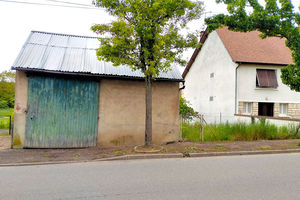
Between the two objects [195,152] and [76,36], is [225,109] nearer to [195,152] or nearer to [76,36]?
[195,152]

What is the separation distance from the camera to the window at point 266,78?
15648 millimetres

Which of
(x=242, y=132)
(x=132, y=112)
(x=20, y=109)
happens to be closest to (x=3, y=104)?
(x=20, y=109)

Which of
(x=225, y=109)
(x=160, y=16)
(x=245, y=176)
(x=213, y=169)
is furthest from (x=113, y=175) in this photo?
(x=225, y=109)

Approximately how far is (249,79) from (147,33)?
1235 cm

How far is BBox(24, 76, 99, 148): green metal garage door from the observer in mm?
7746

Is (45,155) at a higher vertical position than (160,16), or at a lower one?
lower

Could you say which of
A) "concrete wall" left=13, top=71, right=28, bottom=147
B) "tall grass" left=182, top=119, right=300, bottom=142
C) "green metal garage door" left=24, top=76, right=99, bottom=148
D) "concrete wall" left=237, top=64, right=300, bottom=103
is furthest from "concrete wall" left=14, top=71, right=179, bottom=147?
"concrete wall" left=237, top=64, right=300, bottom=103

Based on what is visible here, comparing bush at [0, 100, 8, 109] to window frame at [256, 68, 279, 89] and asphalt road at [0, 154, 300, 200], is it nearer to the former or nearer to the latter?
asphalt road at [0, 154, 300, 200]

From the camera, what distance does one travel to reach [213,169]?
5285mm

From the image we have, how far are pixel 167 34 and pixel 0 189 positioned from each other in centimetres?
621

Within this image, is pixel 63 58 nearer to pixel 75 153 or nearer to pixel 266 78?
pixel 75 153

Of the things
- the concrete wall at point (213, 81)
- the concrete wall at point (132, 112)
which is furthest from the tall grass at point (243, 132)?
the concrete wall at point (213, 81)

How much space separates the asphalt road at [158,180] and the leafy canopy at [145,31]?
Result: 3.23 meters

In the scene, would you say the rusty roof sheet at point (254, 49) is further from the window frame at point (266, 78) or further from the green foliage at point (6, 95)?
the green foliage at point (6, 95)
